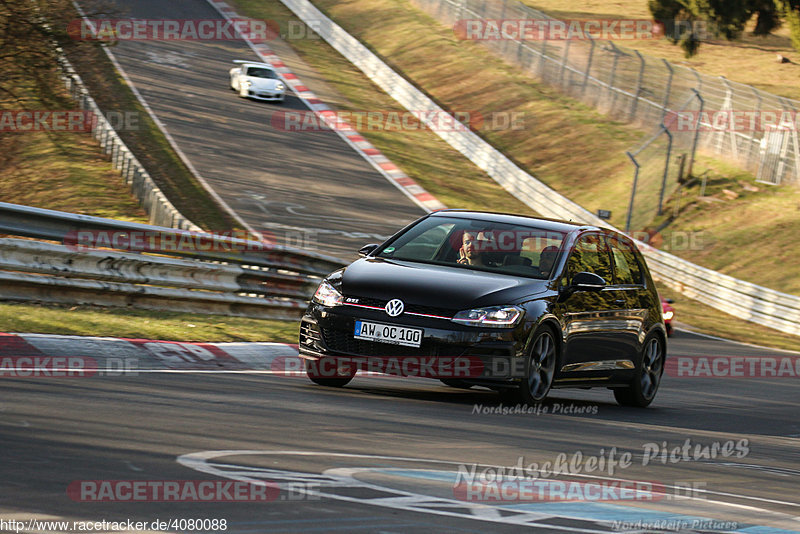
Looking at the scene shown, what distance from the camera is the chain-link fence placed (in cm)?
3356

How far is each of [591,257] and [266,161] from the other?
942 inches

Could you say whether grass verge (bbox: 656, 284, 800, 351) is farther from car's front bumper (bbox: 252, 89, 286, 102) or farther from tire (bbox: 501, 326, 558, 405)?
car's front bumper (bbox: 252, 89, 286, 102)

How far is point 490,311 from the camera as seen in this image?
925cm

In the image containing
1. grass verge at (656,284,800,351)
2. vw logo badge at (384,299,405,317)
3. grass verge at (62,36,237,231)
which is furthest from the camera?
grass verge at (62,36,237,231)

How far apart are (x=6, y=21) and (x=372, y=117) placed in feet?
72.6

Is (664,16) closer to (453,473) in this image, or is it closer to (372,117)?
(372,117)

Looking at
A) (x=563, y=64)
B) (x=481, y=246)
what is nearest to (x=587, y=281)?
(x=481, y=246)

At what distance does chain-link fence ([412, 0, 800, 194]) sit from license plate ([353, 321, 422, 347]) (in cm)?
2475

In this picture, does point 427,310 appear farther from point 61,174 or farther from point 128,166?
point 61,174

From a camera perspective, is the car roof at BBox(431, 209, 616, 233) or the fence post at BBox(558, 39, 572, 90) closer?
the car roof at BBox(431, 209, 616, 233)

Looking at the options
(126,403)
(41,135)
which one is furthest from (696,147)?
(126,403)

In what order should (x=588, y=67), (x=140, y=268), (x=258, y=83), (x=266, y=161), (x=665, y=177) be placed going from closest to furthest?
(x=140, y=268) → (x=665, y=177) → (x=266, y=161) → (x=258, y=83) → (x=588, y=67)

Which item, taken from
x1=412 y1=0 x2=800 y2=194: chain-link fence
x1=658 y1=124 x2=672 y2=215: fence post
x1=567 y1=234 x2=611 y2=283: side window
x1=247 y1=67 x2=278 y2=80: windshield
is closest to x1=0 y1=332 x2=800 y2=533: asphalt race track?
x1=567 y1=234 x2=611 y2=283: side window

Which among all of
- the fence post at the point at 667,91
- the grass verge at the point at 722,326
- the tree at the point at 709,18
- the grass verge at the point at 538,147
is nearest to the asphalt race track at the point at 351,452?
the grass verge at the point at 722,326
